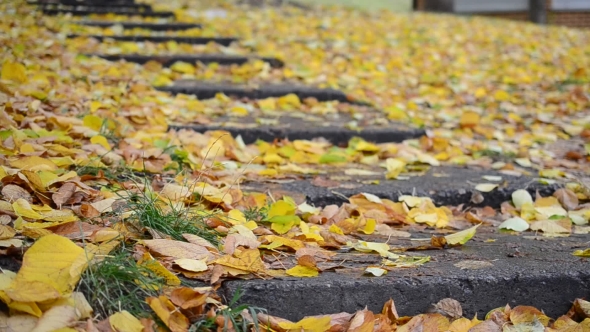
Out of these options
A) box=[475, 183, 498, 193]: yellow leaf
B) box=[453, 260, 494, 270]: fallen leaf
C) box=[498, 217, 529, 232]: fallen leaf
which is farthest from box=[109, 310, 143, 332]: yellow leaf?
box=[475, 183, 498, 193]: yellow leaf

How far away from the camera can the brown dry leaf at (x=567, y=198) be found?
2.42 m

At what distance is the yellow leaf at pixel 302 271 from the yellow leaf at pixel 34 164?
0.83m

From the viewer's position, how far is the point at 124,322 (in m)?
1.24

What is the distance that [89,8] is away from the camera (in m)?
6.61

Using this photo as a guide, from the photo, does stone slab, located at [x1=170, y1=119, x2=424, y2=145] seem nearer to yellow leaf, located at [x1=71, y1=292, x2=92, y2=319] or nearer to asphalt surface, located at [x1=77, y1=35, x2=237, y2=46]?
yellow leaf, located at [x1=71, y1=292, x2=92, y2=319]

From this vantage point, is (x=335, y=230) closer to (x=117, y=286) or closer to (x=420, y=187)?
(x=420, y=187)

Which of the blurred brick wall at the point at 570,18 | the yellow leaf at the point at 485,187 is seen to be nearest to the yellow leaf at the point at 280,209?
the yellow leaf at the point at 485,187

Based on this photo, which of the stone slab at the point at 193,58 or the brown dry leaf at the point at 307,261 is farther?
the stone slab at the point at 193,58

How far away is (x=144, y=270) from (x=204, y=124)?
183cm

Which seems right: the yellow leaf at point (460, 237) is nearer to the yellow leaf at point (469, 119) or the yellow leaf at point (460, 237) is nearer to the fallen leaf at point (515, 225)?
the fallen leaf at point (515, 225)

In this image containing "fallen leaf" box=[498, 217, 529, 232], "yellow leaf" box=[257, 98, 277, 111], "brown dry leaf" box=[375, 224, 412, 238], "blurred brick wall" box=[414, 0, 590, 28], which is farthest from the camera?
"blurred brick wall" box=[414, 0, 590, 28]

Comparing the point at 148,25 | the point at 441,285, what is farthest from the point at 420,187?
the point at 148,25

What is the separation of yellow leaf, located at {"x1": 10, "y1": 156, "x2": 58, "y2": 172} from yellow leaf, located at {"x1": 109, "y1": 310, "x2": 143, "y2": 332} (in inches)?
30.1

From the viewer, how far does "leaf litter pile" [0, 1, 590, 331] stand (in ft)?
4.36
